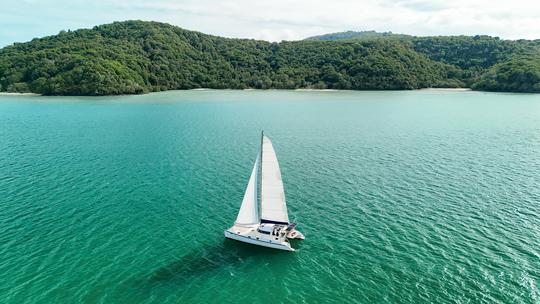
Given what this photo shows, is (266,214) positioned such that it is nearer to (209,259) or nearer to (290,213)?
(290,213)

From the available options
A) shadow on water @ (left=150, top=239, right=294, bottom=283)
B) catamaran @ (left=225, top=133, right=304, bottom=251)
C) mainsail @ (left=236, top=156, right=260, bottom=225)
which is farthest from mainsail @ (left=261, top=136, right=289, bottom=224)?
shadow on water @ (left=150, top=239, right=294, bottom=283)

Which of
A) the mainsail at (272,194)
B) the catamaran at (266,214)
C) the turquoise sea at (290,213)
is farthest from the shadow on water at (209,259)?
the mainsail at (272,194)

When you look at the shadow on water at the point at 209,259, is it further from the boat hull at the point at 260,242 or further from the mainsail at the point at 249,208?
the mainsail at the point at 249,208

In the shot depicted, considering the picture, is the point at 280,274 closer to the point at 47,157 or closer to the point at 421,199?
the point at 421,199

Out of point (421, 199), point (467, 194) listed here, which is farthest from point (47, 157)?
point (467, 194)

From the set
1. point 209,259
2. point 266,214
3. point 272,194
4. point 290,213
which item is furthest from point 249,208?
point 290,213
